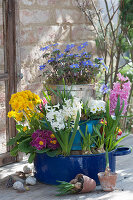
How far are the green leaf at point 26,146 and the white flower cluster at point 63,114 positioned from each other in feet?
0.87

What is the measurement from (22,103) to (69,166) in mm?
622

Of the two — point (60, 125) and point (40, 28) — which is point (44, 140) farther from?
point (40, 28)

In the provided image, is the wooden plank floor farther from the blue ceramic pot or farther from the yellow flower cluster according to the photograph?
the yellow flower cluster

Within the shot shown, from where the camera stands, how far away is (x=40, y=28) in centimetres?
411

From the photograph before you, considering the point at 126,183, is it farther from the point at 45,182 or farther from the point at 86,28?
the point at 86,28

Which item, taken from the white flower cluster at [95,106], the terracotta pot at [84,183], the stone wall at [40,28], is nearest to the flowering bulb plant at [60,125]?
the white flower cluster at [95,106]

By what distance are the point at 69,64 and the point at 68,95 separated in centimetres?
32

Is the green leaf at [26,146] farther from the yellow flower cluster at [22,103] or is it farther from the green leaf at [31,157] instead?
the yellow flower cluster at [22,103]

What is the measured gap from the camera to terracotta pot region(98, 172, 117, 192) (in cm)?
303

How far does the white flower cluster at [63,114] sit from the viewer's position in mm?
3061

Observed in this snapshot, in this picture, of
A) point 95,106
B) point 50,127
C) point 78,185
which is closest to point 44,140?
point 50,127

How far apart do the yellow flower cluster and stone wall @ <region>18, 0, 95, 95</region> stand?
602mm

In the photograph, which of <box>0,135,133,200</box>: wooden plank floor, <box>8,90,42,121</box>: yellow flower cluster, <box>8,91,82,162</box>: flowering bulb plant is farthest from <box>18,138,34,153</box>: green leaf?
<box>0,135,133,200</box>: wooden plank floor

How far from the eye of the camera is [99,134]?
318 centimetres
